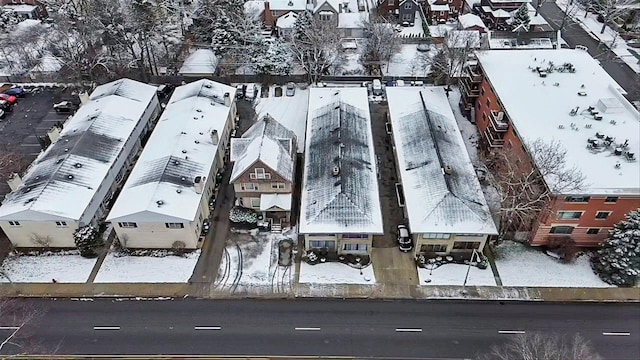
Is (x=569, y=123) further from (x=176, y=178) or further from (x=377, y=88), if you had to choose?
(x=176, y=178)

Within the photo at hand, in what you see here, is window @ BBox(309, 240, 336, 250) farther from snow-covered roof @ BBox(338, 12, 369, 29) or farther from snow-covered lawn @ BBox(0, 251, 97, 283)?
snow-covered roof @ BBox(338, 12, 369, 29)

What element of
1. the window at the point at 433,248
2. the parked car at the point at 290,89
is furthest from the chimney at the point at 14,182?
the window at the point at 433,248

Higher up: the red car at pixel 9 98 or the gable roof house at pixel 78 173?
the gable roof house at pixel 78 173

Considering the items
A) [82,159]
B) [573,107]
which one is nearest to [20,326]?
[82,159]

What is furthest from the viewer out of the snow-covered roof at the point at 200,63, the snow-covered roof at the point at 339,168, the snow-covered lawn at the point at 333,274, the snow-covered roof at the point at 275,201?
the snow-covered roof at the point at 200,63

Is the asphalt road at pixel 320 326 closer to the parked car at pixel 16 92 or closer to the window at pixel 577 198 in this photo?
the window at pixel 577 198

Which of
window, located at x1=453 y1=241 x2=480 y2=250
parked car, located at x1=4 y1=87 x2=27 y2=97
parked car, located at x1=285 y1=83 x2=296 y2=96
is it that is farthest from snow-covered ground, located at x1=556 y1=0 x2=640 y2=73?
parked car, located at x1=4 y1=87 x2=27 y2=97

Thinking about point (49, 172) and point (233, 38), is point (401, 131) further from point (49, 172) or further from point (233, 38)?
point (49, 172)
